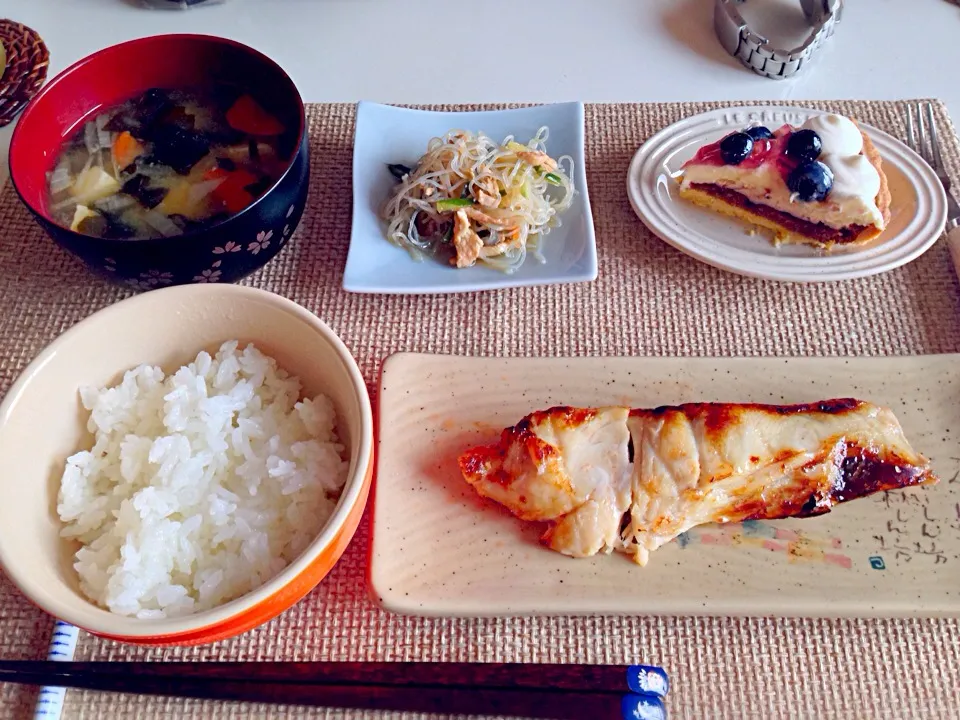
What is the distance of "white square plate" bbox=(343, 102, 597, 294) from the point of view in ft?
4.84

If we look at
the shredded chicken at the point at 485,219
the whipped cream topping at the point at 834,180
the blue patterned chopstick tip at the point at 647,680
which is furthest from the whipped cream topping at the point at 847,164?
the blue patterned chopstick tip at the point at 647,680

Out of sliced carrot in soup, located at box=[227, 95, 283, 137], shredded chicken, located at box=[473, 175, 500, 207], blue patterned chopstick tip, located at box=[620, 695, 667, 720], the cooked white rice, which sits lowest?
blue patterned chopstick tip, located at box=[620, 695, 667, 720]

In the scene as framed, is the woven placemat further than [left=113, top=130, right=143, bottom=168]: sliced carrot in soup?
No

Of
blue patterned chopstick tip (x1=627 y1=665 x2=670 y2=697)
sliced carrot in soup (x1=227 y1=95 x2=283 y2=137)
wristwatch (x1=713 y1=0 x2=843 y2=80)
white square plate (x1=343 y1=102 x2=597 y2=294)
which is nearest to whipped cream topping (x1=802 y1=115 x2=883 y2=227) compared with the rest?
wristwatch (x1=713 y1=0 x2=843 y2=80)

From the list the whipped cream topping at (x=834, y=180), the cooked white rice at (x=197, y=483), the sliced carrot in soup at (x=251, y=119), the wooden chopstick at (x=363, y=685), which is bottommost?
the wooden chopstick at (x=363, y=685)

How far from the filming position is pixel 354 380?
112 centimetres

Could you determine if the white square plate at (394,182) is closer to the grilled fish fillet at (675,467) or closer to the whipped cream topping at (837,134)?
the grilled fish fillet at (675,467)

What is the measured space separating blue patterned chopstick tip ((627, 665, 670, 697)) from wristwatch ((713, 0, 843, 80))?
160 cm

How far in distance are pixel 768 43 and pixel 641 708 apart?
1.73 meters

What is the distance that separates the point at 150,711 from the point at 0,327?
867mm

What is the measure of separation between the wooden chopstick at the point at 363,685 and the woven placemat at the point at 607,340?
91mm

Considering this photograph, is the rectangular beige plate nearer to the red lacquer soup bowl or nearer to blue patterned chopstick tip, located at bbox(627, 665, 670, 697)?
blue patterned chopstick tip, located at bbox(627, 665, 670, 697)

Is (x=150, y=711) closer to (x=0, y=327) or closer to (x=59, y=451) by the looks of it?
(x=59, y=451)

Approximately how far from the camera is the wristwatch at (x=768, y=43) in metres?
1.91
